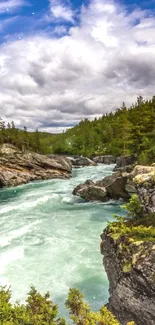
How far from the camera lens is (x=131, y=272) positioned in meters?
8.63

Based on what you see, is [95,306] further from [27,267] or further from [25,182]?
[25,182]

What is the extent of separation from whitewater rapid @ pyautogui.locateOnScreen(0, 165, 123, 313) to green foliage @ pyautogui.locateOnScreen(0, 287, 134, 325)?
6.18 m

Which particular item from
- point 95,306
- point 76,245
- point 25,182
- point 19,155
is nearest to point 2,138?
point 19,155

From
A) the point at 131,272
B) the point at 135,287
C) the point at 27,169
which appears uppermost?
the point at 131,272

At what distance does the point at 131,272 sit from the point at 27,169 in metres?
54.7

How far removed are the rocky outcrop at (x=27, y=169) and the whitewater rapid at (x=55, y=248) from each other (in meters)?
22.0

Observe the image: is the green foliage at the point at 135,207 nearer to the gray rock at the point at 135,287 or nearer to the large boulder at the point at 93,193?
the gray rock at the point at 135,287

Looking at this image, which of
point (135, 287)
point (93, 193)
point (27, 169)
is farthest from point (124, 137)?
point (135, 287)

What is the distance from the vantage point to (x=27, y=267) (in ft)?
54.0

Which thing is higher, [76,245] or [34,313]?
[34,313]

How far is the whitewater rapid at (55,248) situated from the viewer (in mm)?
14133

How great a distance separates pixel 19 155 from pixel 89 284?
53.3m

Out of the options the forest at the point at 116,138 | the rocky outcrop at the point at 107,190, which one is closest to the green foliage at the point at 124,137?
the forest at the point at 116,138

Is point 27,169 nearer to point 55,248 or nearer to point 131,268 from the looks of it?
point 55,248
